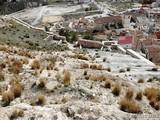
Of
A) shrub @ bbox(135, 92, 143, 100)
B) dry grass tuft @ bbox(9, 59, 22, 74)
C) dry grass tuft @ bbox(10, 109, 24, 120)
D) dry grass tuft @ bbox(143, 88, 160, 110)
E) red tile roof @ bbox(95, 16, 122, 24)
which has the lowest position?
red tile roof @ bbox(95, 16, 122, 24)

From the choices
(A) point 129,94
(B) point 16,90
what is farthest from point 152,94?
(B) point 16,90

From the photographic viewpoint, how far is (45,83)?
1185cm

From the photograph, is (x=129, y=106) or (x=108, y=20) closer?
(x=129, y=106)

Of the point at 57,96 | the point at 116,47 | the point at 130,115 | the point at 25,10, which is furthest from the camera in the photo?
the point at 25,10

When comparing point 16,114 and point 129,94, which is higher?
point 16,114

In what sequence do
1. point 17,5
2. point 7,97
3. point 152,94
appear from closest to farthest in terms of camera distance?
point 7,97 < point 152,94 < point 17,5

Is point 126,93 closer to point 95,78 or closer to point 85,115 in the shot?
point 95,78

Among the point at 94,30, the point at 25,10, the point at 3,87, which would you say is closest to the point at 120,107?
the point at 3,87

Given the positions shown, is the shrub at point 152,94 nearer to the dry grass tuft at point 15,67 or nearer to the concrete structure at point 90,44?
the dry grass tuft at point 15,67

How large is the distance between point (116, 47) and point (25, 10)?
190 feet

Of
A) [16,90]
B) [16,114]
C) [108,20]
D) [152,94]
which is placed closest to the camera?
[16,114]

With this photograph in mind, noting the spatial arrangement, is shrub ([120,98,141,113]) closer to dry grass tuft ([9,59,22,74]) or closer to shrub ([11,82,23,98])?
shrub ([11,82,23,98])

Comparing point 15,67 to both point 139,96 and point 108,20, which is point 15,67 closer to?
point 139,96

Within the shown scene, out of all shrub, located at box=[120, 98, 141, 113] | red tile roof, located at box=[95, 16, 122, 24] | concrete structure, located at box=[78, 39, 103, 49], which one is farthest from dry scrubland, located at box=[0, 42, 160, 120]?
red tile roof, located at box=[95, 16, 122, 24]
